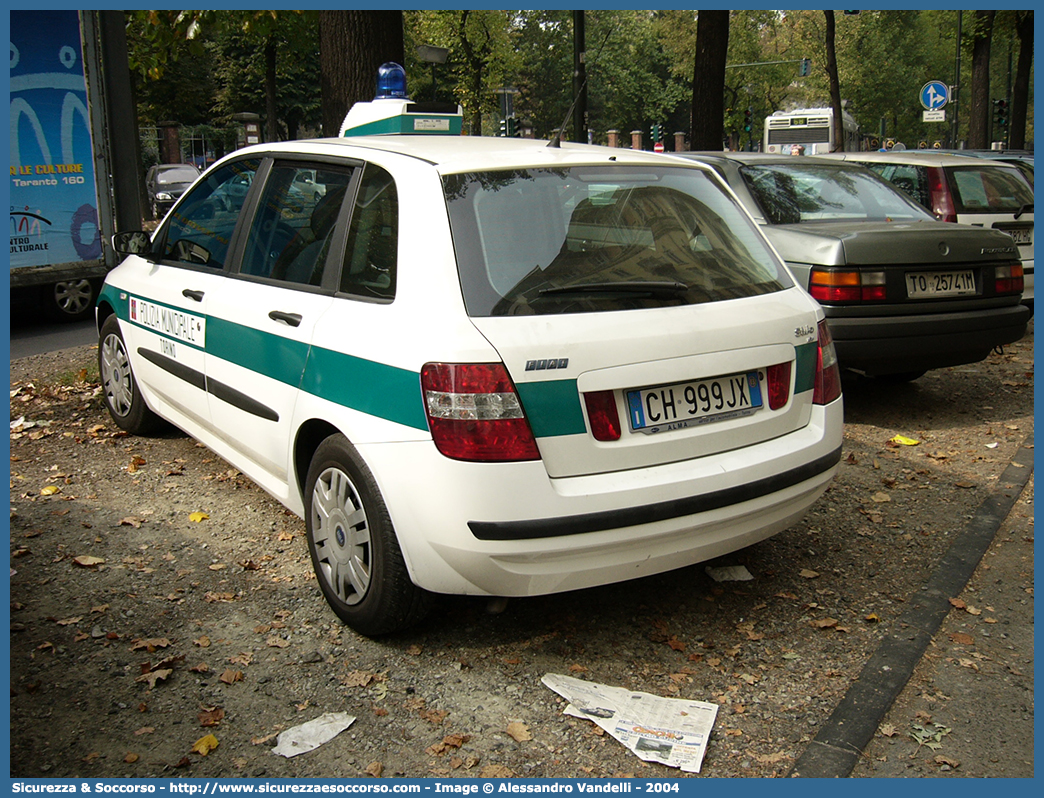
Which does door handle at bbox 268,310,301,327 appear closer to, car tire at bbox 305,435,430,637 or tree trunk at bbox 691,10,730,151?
car tire at bbox 305,435,430,637

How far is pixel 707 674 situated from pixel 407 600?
106cm

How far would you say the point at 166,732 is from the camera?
3.12 m

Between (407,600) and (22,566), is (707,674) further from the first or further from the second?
(22,566)

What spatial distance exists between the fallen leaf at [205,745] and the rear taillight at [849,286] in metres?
4.75

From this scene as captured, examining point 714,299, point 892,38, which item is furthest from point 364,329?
point 892,38

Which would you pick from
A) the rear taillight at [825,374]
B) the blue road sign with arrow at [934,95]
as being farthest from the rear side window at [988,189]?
the blue road sign with arrow at [934,95]

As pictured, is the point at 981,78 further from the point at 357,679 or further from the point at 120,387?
the point at 357,679

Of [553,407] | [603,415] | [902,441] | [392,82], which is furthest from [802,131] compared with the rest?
[553,407]

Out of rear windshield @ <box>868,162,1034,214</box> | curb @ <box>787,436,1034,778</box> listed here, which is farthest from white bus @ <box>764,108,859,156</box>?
curb @ <box>787,436,1034,778</box>

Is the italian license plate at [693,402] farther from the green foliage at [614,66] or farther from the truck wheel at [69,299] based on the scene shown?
the truck wheel at [69,299]

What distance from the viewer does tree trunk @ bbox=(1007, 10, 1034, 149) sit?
2603cm

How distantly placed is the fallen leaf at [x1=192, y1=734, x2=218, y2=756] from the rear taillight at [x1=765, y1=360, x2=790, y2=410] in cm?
217

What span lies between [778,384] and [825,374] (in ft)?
1.11

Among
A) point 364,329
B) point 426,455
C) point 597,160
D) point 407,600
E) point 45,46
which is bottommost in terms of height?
point 407,600
